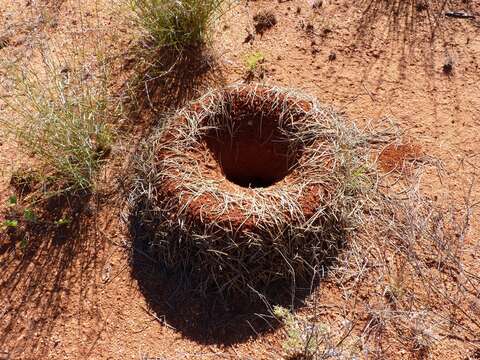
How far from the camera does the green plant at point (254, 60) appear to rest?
3.26 m

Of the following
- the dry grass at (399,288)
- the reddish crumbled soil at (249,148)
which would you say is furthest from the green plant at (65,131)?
the dry grass at (399,288)

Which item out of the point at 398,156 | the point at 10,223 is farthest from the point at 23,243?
the point at 398,156

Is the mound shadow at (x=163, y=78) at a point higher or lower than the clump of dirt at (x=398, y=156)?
higher

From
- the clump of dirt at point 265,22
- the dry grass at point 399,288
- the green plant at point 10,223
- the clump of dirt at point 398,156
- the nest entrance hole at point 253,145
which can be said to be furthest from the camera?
the clump of dirt at point 265,22

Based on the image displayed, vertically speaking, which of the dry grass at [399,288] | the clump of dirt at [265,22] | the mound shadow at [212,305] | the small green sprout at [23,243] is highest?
the clump of dirt at [265,22]

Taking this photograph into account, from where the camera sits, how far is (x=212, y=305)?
7.70 ft

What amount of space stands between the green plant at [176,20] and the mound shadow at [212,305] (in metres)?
1.47

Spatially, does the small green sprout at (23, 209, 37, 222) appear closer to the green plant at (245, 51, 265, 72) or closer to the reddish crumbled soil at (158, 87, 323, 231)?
the reddish crumbled soil at (158, 87, 323, 231)

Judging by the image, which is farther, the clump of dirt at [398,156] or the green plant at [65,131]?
the clump of dirt at [398,156]

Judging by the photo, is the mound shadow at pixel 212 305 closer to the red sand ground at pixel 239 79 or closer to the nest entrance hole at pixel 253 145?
the red sand ground at pixel 239 79

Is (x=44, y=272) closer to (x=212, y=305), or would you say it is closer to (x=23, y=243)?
(x=23, y=243)

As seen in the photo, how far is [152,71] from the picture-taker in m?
3.26

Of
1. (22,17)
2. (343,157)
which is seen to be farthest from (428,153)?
(22,17)

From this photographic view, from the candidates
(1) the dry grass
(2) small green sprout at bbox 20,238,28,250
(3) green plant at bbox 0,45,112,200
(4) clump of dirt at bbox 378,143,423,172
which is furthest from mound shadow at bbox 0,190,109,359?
(4) clump of dirt at bbox 378,143,423,172
